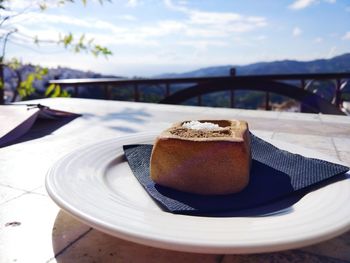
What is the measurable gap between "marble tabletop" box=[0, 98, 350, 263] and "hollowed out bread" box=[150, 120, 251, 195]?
0.18 metres

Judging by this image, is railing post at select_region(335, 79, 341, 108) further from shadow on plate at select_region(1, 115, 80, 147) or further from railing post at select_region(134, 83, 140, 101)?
shadow on plate at select_region(1, 115, 80, 147)

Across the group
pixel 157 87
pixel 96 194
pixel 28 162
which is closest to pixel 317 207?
pixel 96 194

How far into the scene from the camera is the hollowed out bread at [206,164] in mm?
805

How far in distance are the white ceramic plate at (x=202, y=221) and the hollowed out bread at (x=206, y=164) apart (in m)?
0.10

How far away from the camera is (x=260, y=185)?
0.81m

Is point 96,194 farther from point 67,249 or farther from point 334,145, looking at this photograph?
point 334,145

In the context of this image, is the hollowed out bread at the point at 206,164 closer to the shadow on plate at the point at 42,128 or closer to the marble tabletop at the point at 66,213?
the marble tabletop at the point at 66,213

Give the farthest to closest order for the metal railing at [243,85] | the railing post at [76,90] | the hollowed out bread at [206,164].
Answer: the railing post at [76,90]
the metal railing at [243,85]
the hollowed out bread at [206,164]

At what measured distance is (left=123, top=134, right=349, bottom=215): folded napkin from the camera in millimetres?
713

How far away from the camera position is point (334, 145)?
1725 mm

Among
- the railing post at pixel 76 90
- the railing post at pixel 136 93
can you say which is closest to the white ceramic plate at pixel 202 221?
the railing post at pixel 136 93

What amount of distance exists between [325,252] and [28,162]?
116 cm

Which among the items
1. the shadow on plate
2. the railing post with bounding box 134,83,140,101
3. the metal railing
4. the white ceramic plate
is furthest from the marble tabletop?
the railing post with bounding box 134,83,140,101

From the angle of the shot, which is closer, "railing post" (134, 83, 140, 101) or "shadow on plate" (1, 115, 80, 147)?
"shadow on plate" (1, 115, 80, 147)
